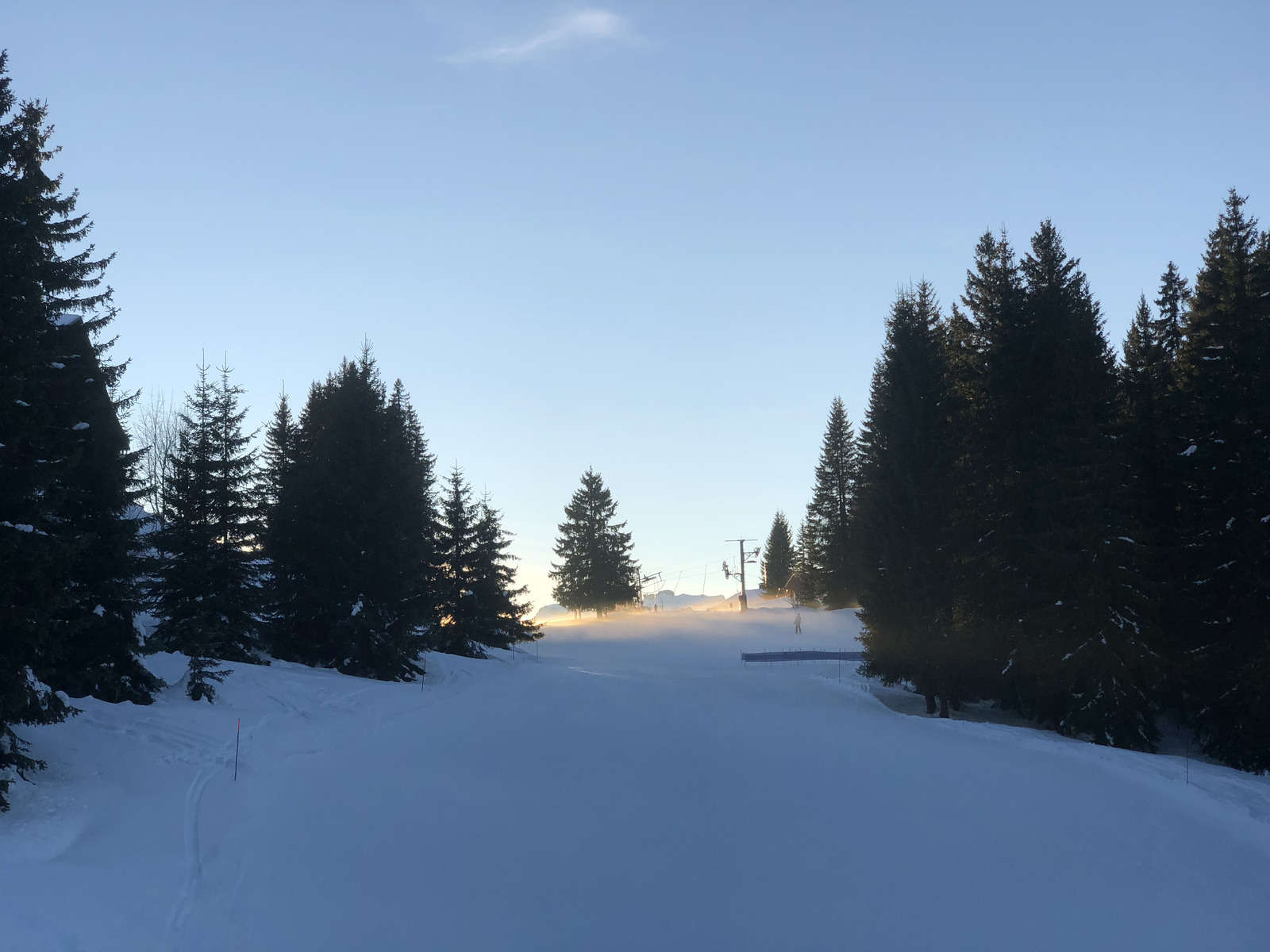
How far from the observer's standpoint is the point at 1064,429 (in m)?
28.6

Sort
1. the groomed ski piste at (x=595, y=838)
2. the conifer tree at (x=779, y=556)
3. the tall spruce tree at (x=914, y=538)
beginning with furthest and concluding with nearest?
the conifer tree at (x=779, y=556), the tall spruce tree at (x=914, y=538), the groomed ski piste at (x=595, y=838)

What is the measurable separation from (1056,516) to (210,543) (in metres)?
26.7

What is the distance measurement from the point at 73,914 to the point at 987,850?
535 inches

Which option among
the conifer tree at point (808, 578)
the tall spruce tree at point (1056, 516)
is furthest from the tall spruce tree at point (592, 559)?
the tall spruce tree at point (1056, 516)

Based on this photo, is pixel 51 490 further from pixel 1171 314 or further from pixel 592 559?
pixel 592 559

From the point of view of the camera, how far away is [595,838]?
14.3 metres

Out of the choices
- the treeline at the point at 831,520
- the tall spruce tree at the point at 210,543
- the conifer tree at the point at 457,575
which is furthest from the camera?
the treeline at the point at 831,520

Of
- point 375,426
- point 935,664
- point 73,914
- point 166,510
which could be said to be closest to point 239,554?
point 166,510

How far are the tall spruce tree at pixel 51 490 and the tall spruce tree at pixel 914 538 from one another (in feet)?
75.1

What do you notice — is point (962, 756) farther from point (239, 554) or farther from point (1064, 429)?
point (239, 554)

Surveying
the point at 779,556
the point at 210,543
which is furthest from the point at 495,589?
the point at 779,556

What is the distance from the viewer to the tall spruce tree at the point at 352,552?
29.2m

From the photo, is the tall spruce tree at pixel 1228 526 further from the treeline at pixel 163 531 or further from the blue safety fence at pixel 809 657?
the treeline at pixel 163 531

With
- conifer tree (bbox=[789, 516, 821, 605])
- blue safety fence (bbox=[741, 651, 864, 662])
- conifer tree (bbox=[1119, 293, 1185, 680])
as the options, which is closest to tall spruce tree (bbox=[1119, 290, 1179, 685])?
conifer tree (bbox=[1119, 293, 1185, 680])
